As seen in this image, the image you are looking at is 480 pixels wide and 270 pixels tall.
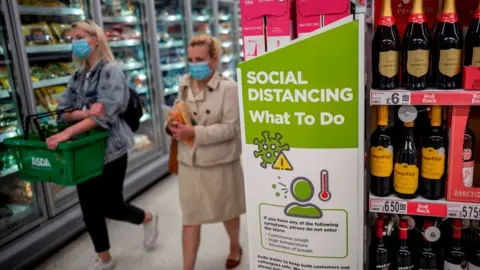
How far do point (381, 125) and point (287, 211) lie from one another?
0.50 metres

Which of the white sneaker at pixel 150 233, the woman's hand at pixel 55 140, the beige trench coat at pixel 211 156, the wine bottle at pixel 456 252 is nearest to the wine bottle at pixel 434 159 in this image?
the wine bottle at pixel 456 252

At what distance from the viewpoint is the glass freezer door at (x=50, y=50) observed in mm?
3359

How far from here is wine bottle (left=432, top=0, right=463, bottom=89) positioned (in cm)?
152

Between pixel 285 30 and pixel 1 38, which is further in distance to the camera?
pixel 1 38

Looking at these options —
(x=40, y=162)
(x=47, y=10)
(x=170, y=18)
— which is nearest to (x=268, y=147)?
(x=40, y=162)

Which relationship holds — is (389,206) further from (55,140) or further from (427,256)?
(55,140)

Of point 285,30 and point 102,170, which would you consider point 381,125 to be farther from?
point 102,170

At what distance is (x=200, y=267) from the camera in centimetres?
299

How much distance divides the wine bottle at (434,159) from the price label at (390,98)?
136 millimetres

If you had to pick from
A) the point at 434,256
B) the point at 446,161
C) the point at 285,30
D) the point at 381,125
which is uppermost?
the point at 285,30

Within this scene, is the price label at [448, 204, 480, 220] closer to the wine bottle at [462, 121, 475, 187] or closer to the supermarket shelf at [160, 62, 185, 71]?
the wine bottle at [462, 121, 475, 187]

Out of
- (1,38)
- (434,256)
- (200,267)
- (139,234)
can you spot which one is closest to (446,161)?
(434,256)

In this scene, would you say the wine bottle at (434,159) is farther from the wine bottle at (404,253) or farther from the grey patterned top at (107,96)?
the grey patterned top at (107,96)

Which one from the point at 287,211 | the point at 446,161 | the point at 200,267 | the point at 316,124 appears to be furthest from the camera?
the point at 200,267
